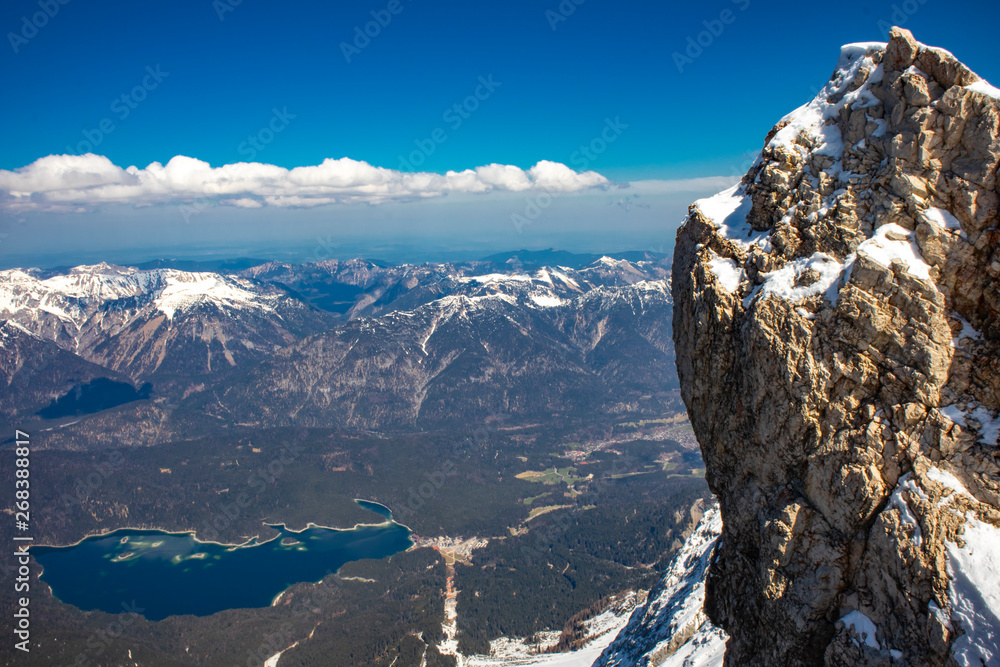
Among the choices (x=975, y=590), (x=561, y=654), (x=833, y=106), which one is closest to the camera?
(x=975, y=590)

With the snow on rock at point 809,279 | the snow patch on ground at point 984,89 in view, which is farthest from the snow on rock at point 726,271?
the snow patch on ground at point 984,89

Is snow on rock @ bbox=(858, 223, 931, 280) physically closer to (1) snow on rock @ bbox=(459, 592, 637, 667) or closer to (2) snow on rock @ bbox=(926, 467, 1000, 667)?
(2) snow on rock @ bbox=(926, 467, 1000, 667)

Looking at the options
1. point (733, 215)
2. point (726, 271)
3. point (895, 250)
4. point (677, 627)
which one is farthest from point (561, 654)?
point (895, 250)

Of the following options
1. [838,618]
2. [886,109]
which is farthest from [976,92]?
[838,618]

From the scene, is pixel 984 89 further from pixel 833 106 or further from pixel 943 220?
pixel 833 106

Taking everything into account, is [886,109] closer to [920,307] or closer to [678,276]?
[920,307]
